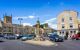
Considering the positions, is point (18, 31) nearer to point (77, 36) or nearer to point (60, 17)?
point (60, 17)

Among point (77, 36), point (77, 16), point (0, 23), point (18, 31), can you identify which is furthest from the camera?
point (18, 31)

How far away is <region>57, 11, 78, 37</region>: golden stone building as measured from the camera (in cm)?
10936

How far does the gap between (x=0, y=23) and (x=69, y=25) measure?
211 ft

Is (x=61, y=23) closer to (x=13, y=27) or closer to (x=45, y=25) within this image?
(x=13, y=27)

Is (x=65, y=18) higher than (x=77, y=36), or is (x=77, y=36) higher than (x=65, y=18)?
(x=65, y=18)

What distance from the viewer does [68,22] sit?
11012 centimetres

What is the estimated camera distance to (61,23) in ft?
363

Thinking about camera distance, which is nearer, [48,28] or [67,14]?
[67,14]

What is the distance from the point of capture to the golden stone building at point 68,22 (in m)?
109

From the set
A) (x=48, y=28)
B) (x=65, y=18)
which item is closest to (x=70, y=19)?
(x=65, y=18)

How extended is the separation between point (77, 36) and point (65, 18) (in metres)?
38.4

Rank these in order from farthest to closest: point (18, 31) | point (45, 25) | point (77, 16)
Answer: point (45, 25) < point (18, 31) < point (77, 16)

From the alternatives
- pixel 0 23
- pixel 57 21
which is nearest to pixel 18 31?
pixel 0 23

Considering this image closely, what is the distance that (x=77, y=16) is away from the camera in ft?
361
